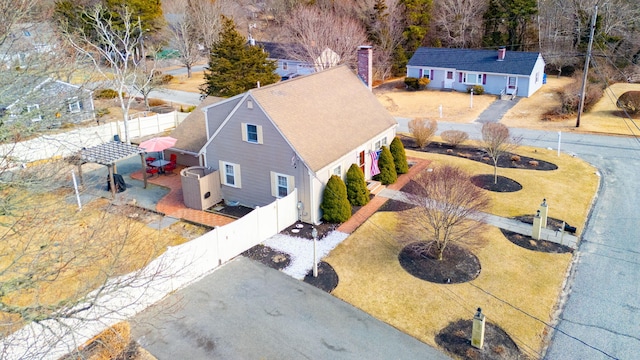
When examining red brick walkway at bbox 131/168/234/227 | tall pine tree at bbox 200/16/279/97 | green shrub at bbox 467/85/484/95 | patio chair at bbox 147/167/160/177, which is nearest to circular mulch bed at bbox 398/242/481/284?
red brick walkway at bbox 131/168/234/227

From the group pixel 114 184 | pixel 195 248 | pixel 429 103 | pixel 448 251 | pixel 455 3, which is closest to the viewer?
pixel 195 248

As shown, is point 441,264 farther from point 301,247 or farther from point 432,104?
point 432,104

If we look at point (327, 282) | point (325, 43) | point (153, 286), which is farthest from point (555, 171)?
point (325, 43)

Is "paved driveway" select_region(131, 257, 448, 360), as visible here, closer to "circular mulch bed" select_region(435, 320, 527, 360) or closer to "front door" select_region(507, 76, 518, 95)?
"circular mulch bed" select_region(435, 320, 527, 360)

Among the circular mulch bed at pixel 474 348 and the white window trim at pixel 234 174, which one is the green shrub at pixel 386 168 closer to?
the white window trim at pixel 234 174

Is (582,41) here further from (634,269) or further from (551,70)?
(634,269)

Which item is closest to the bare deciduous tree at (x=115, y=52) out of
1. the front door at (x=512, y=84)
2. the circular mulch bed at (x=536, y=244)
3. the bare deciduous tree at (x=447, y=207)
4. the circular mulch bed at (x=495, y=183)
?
the bare deciduous tree at (x=447, y=207)

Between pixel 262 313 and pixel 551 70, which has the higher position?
pixel 551 70
